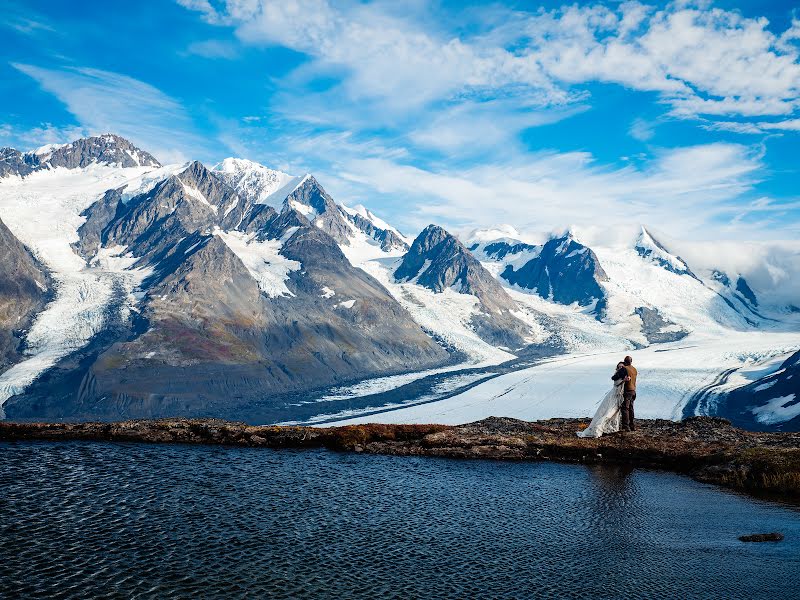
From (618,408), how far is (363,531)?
26223 mm

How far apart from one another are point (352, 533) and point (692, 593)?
1132cm

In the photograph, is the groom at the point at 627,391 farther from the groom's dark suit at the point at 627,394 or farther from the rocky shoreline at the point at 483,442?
the rocky shoreline at the point at 483,442

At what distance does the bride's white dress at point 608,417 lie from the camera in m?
42.4

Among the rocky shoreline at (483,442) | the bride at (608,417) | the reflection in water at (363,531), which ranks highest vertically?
the bride at (608,417)

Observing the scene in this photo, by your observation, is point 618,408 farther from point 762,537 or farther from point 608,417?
point 762,537

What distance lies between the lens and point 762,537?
2278cm

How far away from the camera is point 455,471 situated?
111 feet

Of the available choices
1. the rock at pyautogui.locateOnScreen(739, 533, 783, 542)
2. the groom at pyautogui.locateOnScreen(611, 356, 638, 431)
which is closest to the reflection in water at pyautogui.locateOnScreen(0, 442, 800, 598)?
the rock at pyautogui.locateOnScreen(739, 533, 783, 542)

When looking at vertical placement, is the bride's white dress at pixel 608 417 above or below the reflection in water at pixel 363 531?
above

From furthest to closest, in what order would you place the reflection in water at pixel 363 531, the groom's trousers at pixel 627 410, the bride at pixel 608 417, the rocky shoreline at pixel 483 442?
the groom's trousers at pixel 627 410 < the bride at pixel 608 417 < the rocky shoreline at pixel 483 442 < the reflection in water at pixel 363 531

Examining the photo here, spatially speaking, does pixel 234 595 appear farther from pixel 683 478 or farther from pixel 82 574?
pixel 683 478

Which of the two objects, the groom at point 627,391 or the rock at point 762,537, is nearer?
the rock at point 762,537

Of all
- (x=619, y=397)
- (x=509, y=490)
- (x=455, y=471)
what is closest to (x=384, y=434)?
(x=455, y=471)

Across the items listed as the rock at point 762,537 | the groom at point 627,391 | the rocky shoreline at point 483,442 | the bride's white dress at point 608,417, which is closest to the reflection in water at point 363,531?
the rock at point 762,537
